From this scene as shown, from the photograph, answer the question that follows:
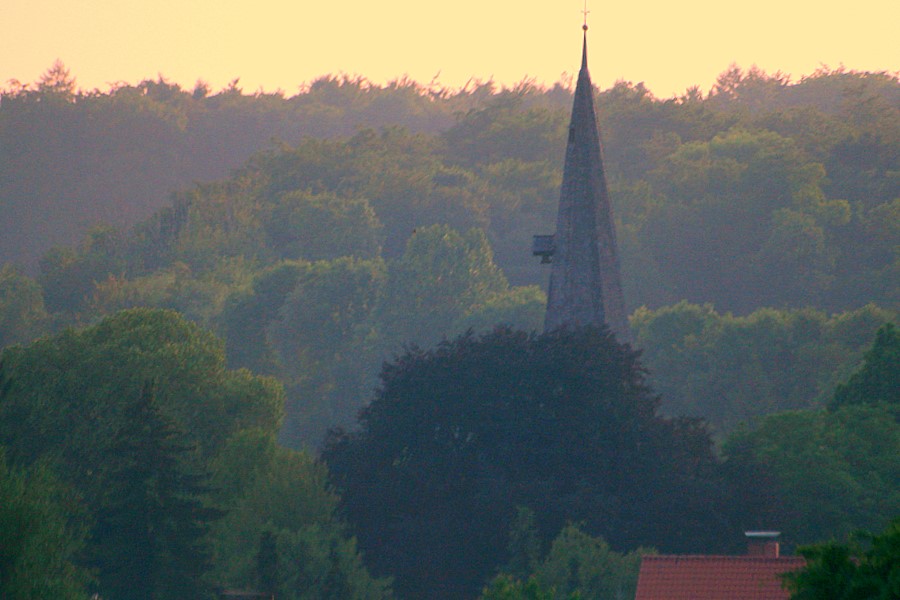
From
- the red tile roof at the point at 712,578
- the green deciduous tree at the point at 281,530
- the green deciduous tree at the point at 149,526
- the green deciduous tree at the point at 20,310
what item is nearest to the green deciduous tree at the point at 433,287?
the green deciduous tree at the point at 20,310

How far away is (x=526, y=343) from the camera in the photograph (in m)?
61.8

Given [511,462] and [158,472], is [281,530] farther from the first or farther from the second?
[158,472]

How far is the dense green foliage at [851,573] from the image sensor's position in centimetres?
2430

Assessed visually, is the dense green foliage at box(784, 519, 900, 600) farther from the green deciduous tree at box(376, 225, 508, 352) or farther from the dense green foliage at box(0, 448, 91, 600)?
the green deciduous tree at box(376, 225, 508, 352)

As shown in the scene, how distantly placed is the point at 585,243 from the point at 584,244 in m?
0.04

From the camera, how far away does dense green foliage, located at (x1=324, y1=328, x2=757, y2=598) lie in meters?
54.2

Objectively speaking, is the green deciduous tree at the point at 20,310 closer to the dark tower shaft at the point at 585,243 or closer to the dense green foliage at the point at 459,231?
the dense green foliage at the point at 459,231

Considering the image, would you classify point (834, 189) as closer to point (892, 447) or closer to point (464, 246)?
point (464, 246)

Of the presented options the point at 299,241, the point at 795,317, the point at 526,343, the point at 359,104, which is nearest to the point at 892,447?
the point at 526,343

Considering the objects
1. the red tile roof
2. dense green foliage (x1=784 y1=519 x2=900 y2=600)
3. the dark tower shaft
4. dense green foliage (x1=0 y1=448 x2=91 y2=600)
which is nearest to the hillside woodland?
dense green foliage (x1=0 y1=448 x2=91 y2=600)

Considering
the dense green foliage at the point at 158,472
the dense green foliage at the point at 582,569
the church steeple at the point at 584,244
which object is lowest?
the dense green foliage at the point at 582,569

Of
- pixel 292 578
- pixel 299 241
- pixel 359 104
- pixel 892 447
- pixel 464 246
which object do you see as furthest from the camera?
pixel 359 104

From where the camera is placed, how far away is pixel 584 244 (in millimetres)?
67062

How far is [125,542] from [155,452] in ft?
7.36
